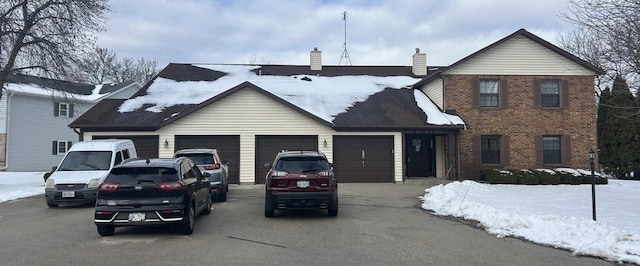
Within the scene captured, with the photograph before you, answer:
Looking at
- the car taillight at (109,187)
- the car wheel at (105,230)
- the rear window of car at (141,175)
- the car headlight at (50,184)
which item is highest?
the rear window of car at (141,175)

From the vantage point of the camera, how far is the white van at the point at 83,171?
1332 centimetres

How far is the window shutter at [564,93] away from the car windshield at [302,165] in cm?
1567

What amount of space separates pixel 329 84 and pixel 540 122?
10842mm

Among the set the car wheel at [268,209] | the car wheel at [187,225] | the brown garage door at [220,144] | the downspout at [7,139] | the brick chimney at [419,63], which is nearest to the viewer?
the car wheel at [187,225]

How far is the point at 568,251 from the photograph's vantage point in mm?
8008

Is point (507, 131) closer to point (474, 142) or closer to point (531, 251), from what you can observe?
point (474, 142)

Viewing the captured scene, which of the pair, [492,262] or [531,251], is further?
[531,251]

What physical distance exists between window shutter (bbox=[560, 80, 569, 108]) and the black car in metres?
19.1

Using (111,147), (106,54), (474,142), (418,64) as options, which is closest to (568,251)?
(111,147)

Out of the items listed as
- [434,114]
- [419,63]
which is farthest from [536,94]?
[419,63]

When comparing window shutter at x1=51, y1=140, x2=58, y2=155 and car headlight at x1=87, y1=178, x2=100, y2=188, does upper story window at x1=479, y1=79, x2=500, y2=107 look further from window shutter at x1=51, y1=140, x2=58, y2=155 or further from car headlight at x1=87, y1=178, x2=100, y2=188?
window shutter at x1=51, y1=140, x2=58, y2=155

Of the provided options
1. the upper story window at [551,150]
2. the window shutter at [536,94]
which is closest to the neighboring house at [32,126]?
the window shutter at [536,94]

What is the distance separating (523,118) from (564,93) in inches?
90.0

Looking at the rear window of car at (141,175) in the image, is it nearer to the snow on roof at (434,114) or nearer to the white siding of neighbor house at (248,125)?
the white siding of neighbor house at (248,125)
